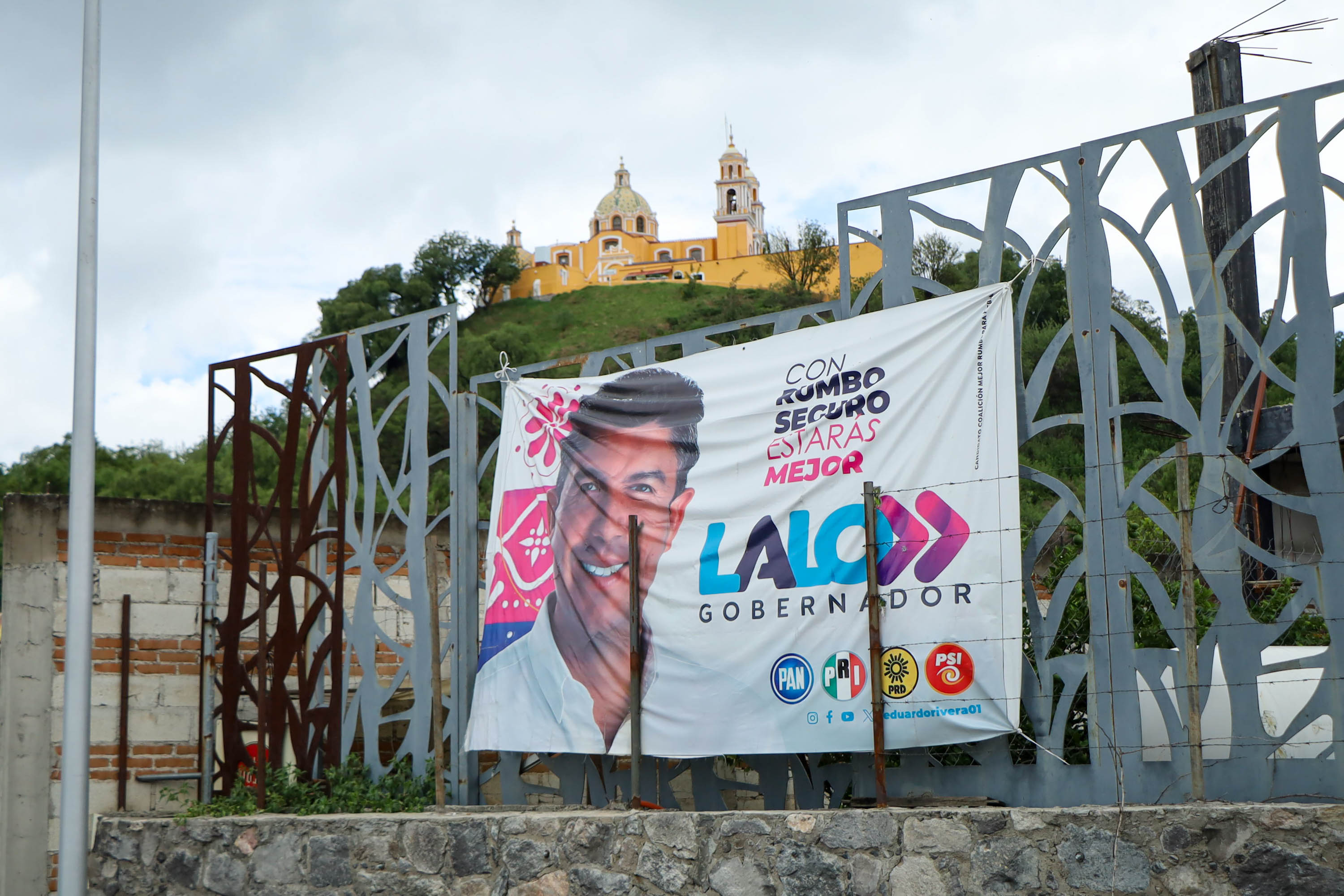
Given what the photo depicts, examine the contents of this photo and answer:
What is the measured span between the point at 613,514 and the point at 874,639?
1900 mm

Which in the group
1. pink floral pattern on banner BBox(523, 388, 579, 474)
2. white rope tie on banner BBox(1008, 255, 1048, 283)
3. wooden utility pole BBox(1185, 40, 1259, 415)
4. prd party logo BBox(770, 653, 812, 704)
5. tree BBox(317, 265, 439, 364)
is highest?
tree BBox(317, 265, 439, 364)

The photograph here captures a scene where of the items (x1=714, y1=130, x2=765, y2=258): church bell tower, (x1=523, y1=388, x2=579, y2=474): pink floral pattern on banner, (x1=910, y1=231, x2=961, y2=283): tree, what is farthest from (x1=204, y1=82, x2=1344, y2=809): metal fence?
(x1=714, y1=130, x2=765, y2=258): church bell tower

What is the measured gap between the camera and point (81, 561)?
712 cm

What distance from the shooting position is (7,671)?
8180mm

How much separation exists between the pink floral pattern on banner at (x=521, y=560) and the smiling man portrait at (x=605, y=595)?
78 millimetres

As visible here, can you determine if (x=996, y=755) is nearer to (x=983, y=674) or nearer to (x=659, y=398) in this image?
(x=983, y=674)

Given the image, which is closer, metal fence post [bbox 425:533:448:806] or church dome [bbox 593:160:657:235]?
metal fence post [bbox 425:533:448:806]

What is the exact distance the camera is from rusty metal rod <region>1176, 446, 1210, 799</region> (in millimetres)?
5234

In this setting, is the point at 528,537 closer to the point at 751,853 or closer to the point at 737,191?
the point at 751,853

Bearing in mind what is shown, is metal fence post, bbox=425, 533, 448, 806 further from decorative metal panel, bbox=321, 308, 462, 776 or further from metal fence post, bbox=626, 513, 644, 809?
metal fence post, bbox=626, 513, 644, 809

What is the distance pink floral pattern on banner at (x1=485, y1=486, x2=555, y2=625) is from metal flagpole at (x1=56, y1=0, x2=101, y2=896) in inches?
91.7

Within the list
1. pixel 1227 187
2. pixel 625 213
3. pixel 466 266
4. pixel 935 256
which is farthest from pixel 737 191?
pixel 1227 187

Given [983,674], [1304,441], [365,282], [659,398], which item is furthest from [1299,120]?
[365,282]

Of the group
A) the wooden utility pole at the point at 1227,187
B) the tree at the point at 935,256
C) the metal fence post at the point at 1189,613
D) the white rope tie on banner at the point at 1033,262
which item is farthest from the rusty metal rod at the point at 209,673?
the tree at the point at 935,256
